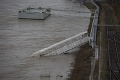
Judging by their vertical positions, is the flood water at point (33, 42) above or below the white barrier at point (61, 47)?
below

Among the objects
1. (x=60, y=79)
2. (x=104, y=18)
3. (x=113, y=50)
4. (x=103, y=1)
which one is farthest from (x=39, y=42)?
(x=103, y=1)

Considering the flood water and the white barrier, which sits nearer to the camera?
the flood water

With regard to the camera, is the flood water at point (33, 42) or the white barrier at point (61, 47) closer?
the flood water at point (33, 42)

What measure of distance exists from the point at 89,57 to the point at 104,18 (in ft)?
59.0

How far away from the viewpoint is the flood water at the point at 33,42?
63.7ft

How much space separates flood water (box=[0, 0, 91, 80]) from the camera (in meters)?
19.4

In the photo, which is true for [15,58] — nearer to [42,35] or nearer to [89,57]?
[89,57]

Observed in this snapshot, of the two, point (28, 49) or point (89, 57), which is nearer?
point (89, 57)

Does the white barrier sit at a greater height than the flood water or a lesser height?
greater

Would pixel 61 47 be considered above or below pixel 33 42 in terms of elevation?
above

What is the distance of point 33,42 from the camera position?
89.0ft

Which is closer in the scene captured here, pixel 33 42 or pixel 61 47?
pixel 61 47

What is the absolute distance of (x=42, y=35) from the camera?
30.2 meters

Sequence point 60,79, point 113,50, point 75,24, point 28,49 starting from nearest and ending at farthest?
point 60,79, point 113,50, point 28,49, point 75,24
